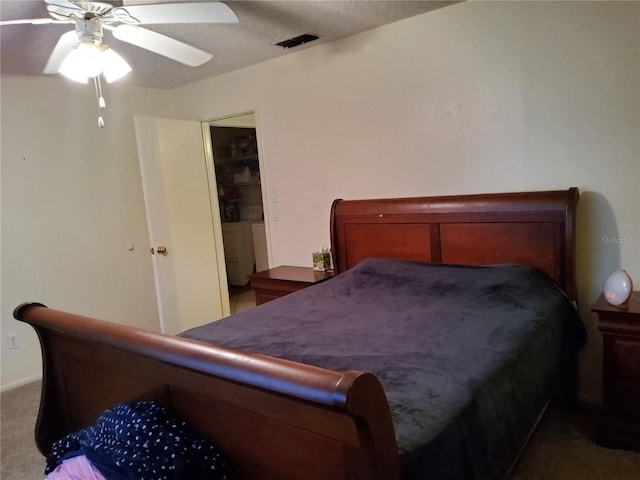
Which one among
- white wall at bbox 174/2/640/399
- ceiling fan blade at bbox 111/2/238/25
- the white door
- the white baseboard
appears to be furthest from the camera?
the white door

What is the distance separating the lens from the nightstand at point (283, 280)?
312 cm

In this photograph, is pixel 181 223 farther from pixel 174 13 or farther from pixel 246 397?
pixel 246 397

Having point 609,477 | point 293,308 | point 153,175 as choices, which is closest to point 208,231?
point 153,175

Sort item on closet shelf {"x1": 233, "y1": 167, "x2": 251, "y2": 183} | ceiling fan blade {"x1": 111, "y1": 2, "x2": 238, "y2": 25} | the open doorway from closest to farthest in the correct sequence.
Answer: ceiling fan blade {"x1": 111, "y1": 2, "x2": 238, "y2": 25}
the open doorway
item on closet shelf {"x1": 233, "y1": 167, "x2": 251, "y2": 183}

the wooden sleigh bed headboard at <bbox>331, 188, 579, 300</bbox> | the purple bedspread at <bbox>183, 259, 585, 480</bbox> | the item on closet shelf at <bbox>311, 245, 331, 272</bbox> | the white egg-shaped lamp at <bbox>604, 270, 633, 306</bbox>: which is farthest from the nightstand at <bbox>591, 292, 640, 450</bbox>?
the item on closet shelf at <bbox>311, 245, 331, 272</bbox>

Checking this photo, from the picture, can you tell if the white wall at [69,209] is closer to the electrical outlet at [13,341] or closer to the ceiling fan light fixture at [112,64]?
the electrical outlet at [13,341]

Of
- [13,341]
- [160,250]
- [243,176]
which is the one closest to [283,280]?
[160,250]

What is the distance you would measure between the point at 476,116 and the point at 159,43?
5.83 feet

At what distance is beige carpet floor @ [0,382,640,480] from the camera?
197 centimetres

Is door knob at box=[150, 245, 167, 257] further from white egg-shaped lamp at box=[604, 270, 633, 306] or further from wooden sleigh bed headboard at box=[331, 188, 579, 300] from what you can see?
white egg-shaped lamp at box=[604, 270, 633, 306]

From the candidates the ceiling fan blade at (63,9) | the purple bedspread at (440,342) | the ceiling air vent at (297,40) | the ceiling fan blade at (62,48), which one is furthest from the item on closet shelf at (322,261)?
the ceiling fan blade at (63,9)

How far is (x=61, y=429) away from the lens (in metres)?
1.98

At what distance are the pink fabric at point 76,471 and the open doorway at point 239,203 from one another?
422 cm

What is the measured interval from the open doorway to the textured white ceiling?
239 cm
